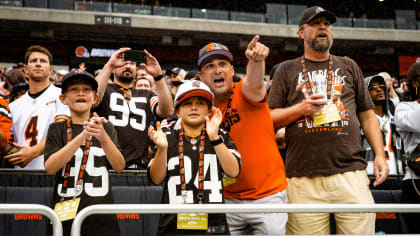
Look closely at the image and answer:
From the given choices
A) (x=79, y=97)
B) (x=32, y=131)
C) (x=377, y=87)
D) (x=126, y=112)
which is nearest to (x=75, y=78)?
(x=79, y=97)

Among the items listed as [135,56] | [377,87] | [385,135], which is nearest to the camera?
[135,56]

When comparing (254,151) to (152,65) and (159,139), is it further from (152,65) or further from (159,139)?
(152,65)

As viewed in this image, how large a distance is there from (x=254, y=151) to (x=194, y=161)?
401mm

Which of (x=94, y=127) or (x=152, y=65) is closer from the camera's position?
(x=94, y=127)

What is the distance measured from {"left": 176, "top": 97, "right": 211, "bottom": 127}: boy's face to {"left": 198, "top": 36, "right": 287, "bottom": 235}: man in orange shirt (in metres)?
0.16

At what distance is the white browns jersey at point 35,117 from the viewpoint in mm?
3809

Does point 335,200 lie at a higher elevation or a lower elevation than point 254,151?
lower

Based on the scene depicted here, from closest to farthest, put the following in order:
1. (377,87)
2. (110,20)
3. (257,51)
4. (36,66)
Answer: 1. (257,51)
2. (36,66)
3. (377,87)
4. (110,20)

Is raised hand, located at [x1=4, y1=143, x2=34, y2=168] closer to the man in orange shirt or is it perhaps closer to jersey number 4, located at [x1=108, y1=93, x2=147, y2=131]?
jersey number 4, located at [x1=108, y1=93, x2=147, y2=131]

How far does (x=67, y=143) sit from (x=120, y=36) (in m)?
15.9

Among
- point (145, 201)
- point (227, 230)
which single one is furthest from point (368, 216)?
point (145, 201)

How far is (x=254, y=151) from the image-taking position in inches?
104

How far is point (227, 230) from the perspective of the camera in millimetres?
2412

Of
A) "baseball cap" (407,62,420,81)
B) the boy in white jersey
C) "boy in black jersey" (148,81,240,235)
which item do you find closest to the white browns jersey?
the boy in white jersey
